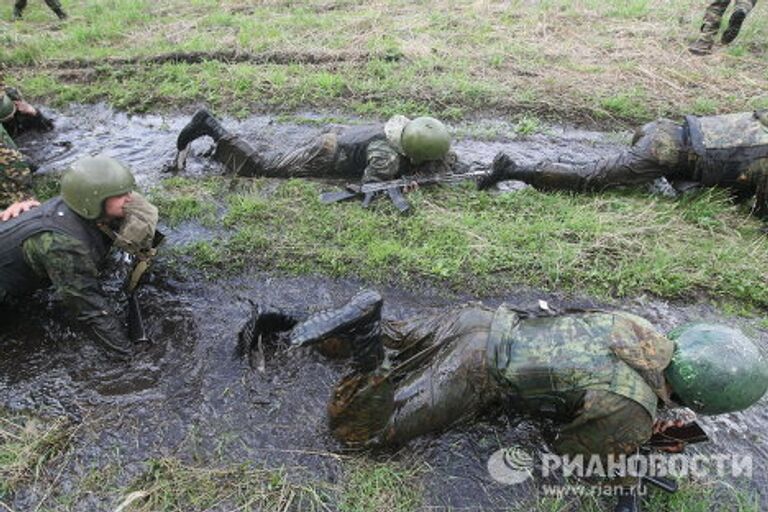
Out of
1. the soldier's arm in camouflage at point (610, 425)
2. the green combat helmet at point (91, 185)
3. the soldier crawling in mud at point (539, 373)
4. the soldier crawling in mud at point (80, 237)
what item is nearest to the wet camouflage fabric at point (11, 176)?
the soldier crawling in mud at point (80, 237)

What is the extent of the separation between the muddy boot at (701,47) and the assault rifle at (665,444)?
7.48m

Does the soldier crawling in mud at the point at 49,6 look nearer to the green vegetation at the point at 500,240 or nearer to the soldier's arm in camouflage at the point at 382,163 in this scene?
the green vegetation at the point at 500,240

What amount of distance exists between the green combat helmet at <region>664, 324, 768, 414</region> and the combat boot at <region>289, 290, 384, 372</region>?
1529mm

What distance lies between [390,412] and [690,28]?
30.4ft

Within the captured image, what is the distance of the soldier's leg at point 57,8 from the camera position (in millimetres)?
10359

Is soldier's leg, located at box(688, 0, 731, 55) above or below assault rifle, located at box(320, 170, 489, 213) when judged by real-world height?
above

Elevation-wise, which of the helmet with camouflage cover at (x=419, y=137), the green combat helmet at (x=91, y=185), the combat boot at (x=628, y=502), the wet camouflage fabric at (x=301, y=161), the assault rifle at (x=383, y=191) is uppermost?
the green combat helmet at (x=91, y=185)

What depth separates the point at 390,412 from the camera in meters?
3.28

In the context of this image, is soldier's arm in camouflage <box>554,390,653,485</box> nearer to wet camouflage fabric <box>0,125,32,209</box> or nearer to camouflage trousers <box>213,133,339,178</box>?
camouflage trousers <box>213,133,339,178</box>

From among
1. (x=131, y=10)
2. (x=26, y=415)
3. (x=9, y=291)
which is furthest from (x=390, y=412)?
(x=131, y=10)

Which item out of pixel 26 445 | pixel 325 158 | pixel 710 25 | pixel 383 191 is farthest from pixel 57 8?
pixel 710 25

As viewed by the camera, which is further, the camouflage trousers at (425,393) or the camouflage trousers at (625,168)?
the camouflage trousers at (625,168)

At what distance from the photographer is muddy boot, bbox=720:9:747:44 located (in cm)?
857

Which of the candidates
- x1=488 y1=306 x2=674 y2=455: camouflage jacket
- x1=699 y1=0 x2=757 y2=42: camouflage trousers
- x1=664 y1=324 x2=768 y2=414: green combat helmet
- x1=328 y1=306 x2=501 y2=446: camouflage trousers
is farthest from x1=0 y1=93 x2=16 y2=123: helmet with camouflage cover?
x1=699 y1=0 x2=757 y2=42: camouflage trousers
